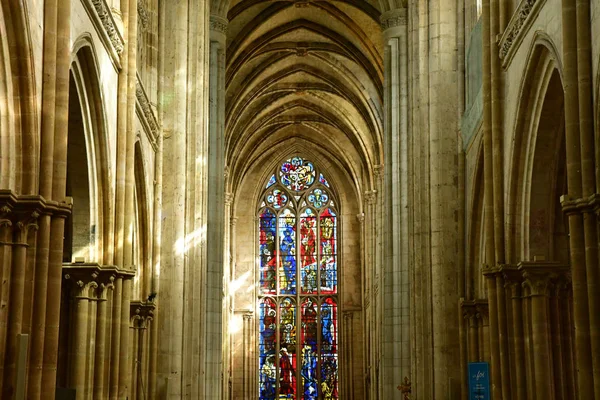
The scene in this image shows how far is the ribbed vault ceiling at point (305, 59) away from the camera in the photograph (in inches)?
1580

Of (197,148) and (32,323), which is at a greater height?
(197,148)

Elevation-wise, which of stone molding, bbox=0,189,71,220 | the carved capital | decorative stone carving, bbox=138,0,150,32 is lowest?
stone molding, bbox=0,189,71,220

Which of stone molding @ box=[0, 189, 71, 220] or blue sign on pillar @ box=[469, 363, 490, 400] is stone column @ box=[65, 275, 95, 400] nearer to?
stone molding @ box=[0, 189, 71, 220]

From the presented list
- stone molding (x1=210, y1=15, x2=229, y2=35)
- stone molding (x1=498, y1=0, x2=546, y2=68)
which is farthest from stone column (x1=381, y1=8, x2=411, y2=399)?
stone molding (x1=498, y1=0, x2=546, y2=68)

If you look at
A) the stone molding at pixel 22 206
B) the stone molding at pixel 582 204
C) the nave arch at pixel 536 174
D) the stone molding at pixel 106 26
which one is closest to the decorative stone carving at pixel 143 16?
the stone molding at pixel 106 26

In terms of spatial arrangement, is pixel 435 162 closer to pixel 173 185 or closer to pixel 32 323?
pixel 173 185

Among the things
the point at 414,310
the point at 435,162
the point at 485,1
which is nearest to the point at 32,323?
the point at 485,1

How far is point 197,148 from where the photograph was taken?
90.1 feet

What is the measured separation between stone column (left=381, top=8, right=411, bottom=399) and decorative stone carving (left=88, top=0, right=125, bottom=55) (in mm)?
14912

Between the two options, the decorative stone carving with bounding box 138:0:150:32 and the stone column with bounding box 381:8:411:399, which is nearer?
the decorative stone carving with bounding box 138:0:150:32

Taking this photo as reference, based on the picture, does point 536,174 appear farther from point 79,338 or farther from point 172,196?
point 172,196

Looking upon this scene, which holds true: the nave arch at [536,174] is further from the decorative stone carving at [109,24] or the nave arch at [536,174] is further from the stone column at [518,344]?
the decorative stone carving at [109,24]

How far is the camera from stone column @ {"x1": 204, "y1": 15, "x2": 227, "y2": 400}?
107ft

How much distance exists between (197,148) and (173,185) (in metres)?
2.45
